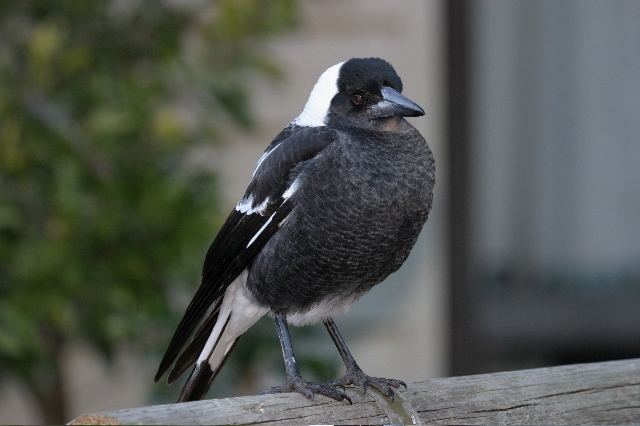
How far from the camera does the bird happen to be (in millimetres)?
2070

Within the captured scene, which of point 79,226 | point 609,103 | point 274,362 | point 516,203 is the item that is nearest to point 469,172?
point 516,203

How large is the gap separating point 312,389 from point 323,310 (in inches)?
14.4

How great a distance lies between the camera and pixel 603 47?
4520 mm

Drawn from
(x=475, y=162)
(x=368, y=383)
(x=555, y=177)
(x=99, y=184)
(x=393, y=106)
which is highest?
(x=393, y=106)

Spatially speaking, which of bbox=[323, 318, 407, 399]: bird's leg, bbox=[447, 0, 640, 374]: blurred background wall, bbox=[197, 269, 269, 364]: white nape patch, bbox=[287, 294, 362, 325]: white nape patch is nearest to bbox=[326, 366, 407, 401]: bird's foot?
bbox=[323, 318, 407, 399]: bird's leg

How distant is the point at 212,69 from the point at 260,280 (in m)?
0.91

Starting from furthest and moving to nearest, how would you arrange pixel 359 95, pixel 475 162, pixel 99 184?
pixel 475 162 → pixel 99 184 → pixel 359 95

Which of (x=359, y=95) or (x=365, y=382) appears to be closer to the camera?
(x=365, y=382)

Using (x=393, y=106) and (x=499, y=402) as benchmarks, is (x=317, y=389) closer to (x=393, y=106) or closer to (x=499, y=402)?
(x=499, y=402)

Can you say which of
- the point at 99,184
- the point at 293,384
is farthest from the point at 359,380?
the point at 99,184

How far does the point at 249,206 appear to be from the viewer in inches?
87.7

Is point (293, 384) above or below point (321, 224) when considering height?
below

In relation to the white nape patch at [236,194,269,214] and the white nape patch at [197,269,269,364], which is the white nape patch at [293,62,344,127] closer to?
the white nape patch at [236,194,269,214]

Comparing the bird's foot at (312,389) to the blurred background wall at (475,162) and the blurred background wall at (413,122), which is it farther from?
the blurred background wall at (413,122)
